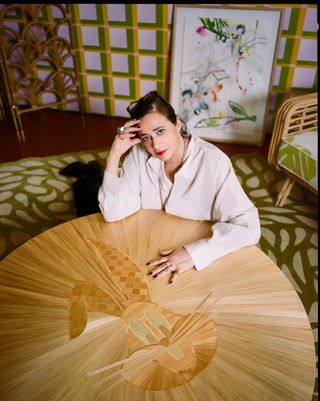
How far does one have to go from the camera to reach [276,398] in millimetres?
942

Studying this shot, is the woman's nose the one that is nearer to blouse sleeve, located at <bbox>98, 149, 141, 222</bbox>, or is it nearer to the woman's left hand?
blouse sleeve, located at <bbox>98, 149, 141, 222</bbox>

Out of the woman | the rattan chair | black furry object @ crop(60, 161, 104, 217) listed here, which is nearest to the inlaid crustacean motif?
the woman

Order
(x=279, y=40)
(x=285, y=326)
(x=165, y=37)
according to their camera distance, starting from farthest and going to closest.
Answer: (x=165, y=37), (x=279, y=40), (x=285, y=326)

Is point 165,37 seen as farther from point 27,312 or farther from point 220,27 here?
point 27,312

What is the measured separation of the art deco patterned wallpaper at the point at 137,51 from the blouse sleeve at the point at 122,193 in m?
1.96

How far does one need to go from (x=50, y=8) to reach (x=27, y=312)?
118 inches

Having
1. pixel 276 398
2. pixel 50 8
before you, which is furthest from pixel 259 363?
pixel 50 8

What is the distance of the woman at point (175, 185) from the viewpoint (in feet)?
4.38

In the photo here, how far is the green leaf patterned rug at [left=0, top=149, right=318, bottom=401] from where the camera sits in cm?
219

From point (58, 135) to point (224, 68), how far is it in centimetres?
163

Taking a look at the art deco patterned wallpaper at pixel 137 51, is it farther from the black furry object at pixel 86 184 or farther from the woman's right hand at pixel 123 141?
the woman's right hand at pixel 123 141

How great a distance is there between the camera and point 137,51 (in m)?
3.29

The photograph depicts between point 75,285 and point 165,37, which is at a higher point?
point 165,37

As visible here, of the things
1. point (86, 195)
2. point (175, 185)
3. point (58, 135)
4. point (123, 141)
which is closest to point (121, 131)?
point (123, 141)
